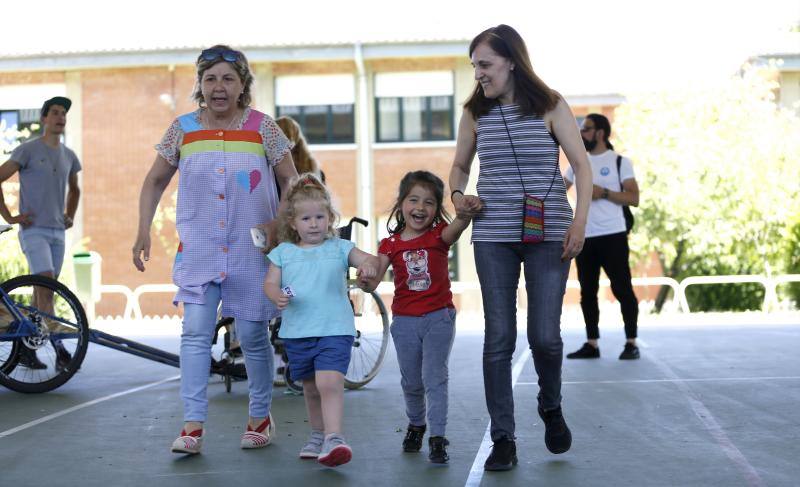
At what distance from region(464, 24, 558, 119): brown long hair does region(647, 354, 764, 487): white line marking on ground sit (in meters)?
1.85

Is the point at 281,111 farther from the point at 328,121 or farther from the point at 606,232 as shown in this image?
the point at 606,232

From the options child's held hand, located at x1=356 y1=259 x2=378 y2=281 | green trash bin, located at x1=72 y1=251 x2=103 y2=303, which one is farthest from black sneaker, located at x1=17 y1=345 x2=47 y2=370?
green trash bin, located at x1=72 y1=251 x2=103 y2=303

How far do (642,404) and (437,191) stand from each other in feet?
8.79

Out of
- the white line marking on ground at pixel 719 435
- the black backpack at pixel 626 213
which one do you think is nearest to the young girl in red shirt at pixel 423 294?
the white line marking on ground at pixel 719 435

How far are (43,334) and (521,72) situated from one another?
4.78 m

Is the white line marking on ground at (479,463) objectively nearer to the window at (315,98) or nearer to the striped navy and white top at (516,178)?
the striped navy and white top at (516,178)

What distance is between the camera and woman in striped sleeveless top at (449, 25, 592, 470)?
617 cm

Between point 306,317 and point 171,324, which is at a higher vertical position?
point 306,317

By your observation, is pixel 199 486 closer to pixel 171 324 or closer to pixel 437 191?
pixel 437 191

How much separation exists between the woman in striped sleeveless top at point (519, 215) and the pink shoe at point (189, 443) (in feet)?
4.71

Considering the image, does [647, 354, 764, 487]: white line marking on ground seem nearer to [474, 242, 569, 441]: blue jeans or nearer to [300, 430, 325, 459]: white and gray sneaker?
[474, 242, 569, 441]: blue jeans

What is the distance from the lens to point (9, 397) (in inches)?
373

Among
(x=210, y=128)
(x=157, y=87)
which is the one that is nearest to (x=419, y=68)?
(x=157, y=87)

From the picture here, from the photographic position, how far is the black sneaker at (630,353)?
1188 centimetres
